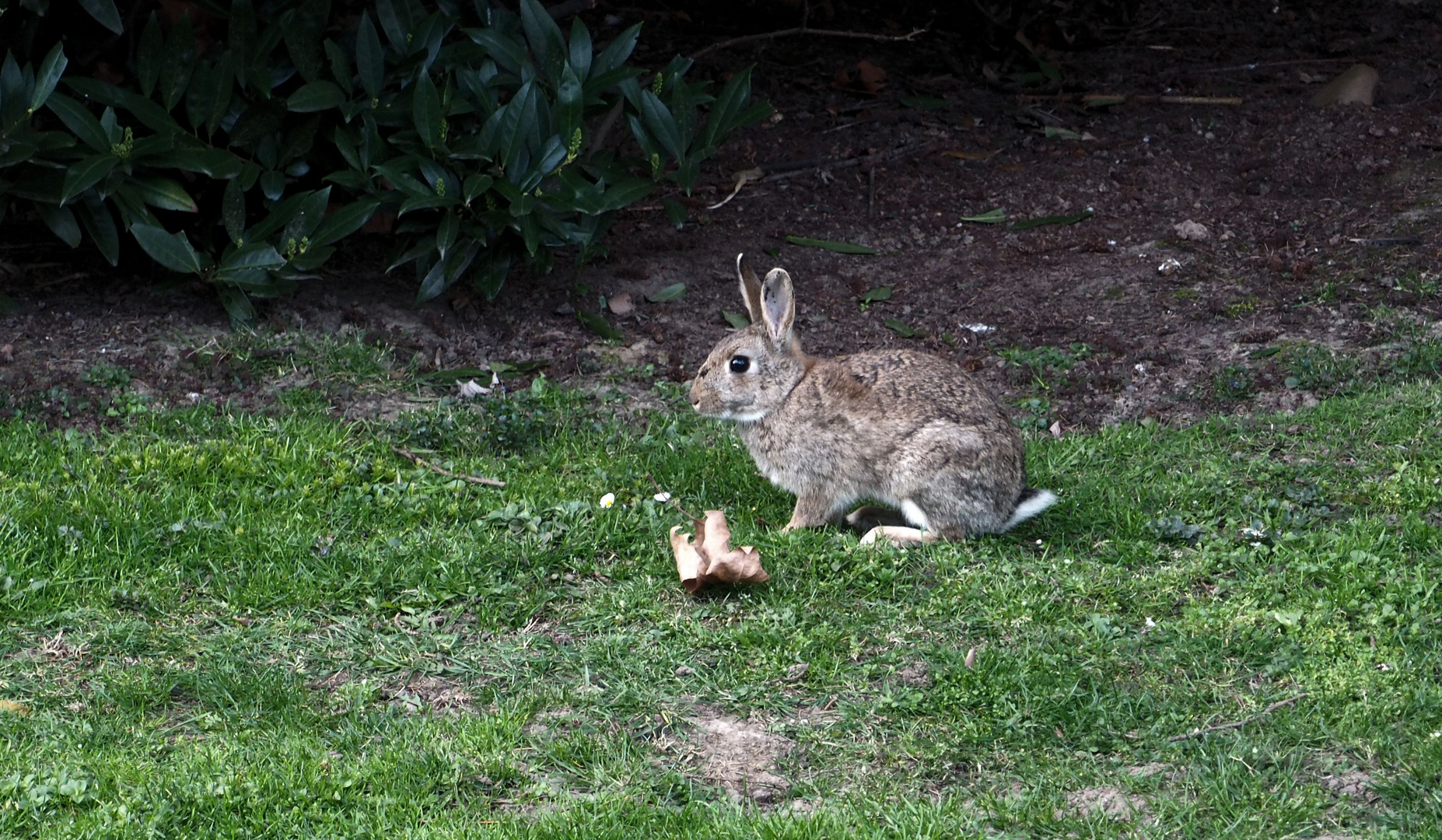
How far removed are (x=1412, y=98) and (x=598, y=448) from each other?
319 inches

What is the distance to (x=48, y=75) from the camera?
6.70 m

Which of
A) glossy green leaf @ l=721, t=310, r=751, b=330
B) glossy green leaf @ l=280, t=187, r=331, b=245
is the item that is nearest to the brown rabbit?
glossy green leaf @ l=721, t=310, r=751, b=330

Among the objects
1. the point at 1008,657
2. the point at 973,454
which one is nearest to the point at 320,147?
the point at 973,454

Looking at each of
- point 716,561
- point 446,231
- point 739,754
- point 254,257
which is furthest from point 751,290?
point 254,257

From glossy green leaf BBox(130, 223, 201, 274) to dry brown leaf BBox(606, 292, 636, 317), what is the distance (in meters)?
2.36

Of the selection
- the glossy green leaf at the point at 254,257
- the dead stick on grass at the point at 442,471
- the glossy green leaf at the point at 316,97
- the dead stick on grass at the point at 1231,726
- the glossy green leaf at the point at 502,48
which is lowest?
the dead stick on grass at the point at 442,471

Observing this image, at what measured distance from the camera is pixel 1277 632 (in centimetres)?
500

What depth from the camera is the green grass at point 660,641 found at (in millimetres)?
4164

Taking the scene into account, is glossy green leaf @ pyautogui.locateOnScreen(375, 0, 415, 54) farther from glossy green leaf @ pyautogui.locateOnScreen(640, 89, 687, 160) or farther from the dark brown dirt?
the dark brown dirt

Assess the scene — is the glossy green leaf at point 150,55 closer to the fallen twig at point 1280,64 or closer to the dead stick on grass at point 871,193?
the dead stick on grass at point 871,193

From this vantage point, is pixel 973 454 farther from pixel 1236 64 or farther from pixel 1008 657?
pixel 1236 64

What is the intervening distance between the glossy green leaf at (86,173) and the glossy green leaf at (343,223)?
103 centimetres

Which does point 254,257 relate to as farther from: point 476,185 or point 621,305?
point 621,305

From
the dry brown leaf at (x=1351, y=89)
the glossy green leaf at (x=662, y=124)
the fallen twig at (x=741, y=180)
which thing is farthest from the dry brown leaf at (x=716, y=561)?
the dry brown leaf at (x=1351, y=89)
